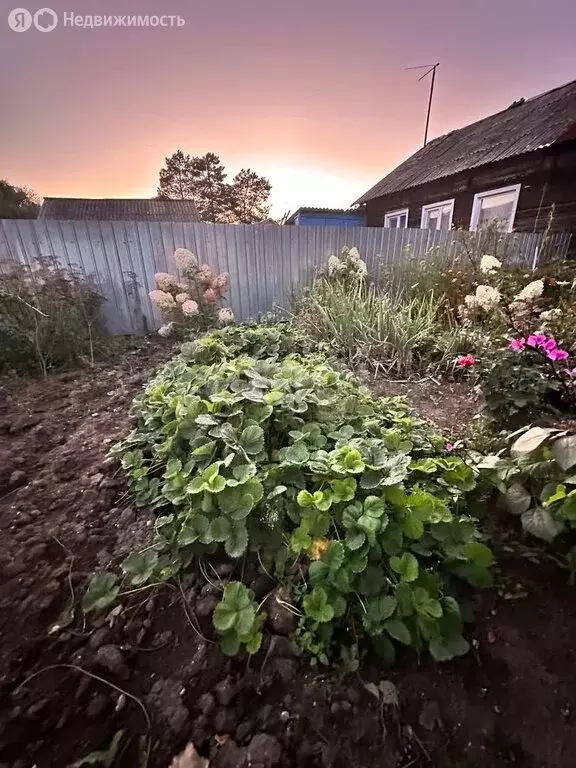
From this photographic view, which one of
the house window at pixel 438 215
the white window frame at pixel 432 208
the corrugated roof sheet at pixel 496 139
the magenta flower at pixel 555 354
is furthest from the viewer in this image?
the house window at pixel 438 215

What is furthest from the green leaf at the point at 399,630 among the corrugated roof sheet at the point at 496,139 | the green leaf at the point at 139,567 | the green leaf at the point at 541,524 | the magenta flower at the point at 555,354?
the corrugated roof sheet at the point at 496,139

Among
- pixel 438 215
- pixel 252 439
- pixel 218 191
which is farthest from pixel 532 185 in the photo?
pixel 218 191

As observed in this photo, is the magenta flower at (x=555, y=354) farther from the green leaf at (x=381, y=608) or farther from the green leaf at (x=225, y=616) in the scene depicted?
the green leaf at (x=225, y=616)

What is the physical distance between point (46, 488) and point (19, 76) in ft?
17.1

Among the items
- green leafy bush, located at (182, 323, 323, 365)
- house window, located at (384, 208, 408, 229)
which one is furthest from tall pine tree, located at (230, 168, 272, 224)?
green leafy bush, located at (182, 323, 323, 365)

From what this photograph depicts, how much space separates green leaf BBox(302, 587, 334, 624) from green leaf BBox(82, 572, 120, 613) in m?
0.50

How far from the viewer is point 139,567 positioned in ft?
2.87

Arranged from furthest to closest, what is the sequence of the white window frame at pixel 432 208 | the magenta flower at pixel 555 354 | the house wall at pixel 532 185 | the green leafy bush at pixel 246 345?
the white window frame at pixel 432 208 < the house wall at pixel 532 185 < the green leafy bush at pixel 246 345 < the magenta flower at pixel 555 354

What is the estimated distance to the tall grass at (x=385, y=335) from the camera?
7.75 feet

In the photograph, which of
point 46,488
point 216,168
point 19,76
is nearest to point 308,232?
point 19,76

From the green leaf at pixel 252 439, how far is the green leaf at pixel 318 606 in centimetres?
41

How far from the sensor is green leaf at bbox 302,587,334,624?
70 cm

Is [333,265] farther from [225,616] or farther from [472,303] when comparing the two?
[225,616]

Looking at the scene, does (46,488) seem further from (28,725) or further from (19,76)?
(19,76)
